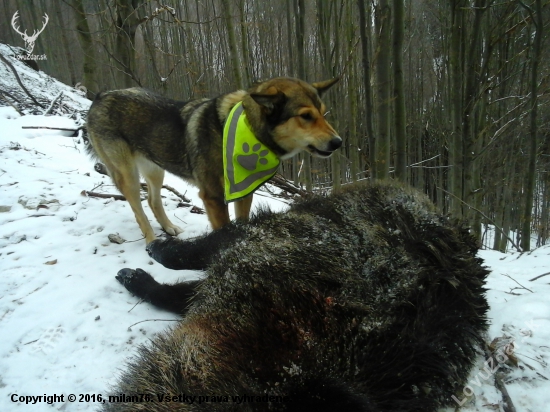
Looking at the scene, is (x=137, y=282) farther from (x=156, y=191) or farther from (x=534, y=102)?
(x=534, y=102)

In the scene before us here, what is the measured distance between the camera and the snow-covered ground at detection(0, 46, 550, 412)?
5.05 ft

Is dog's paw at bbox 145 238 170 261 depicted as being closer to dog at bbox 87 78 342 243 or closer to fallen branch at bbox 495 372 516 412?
dog at bbox 87 78 342 243

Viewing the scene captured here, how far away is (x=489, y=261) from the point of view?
124 inches

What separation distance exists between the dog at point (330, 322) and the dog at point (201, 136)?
1387 mm

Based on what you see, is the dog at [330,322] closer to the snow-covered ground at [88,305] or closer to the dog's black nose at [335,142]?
the snow-covered ground at [88,305]

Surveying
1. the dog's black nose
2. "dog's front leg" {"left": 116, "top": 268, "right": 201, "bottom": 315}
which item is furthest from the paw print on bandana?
"dog's front leg" {"left": 116, "top": 268, "right": 201, "bottom": 315}

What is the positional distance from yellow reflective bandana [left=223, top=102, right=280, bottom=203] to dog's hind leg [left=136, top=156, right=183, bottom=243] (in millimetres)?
1158

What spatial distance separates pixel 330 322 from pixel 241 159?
1.94 meters

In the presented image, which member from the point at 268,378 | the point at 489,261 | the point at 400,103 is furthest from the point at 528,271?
the point at 268,378

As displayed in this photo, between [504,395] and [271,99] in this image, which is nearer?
[504,395]

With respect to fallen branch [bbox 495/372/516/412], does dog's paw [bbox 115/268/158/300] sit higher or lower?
higher

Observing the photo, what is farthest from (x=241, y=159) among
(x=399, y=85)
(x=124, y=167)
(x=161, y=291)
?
(x=399, y=85)

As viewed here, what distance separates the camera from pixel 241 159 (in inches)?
116

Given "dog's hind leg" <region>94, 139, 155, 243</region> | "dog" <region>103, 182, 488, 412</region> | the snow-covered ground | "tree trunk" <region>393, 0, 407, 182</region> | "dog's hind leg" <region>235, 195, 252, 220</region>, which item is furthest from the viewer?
"tree trunk" <region>393, 0, 407, 182</region>
